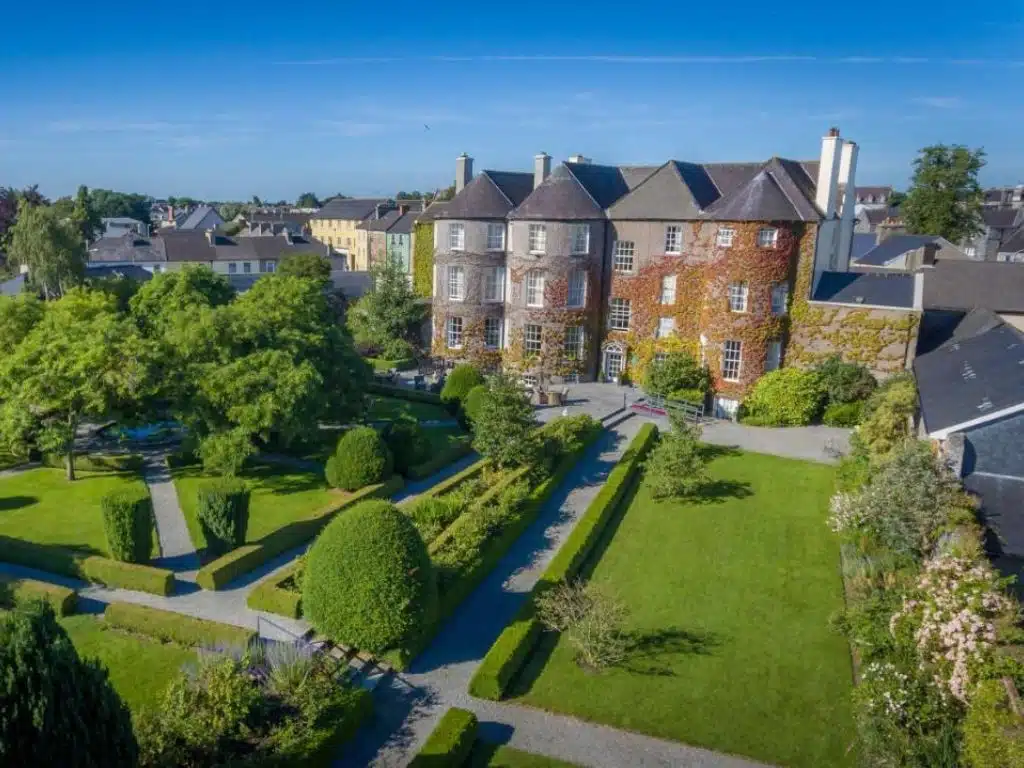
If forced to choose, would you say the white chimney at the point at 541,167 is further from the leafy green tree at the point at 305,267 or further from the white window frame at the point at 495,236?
the leafy green tree at the point at 305,267

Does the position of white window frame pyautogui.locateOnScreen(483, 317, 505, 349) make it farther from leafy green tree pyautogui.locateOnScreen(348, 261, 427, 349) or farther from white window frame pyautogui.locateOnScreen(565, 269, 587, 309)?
leafy green tree pyautogui.locateOnScreen(348, 261, 427, 349)

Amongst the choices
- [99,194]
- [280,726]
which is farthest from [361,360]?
[99,194]

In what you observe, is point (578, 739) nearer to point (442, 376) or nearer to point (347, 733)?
point (347, 733)

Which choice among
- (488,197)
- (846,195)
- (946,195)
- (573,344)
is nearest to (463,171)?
(488,197)

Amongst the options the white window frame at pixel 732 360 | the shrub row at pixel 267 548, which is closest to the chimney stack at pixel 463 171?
the white window frame at pixel 732 360

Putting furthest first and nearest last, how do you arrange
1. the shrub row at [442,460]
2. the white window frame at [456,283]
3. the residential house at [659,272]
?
the white window frame at [456,283] < the residential house at [659,272] < the shrub row at [442,460]

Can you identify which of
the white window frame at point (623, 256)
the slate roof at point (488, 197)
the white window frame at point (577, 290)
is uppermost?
the slate roof at point (488, 197)
